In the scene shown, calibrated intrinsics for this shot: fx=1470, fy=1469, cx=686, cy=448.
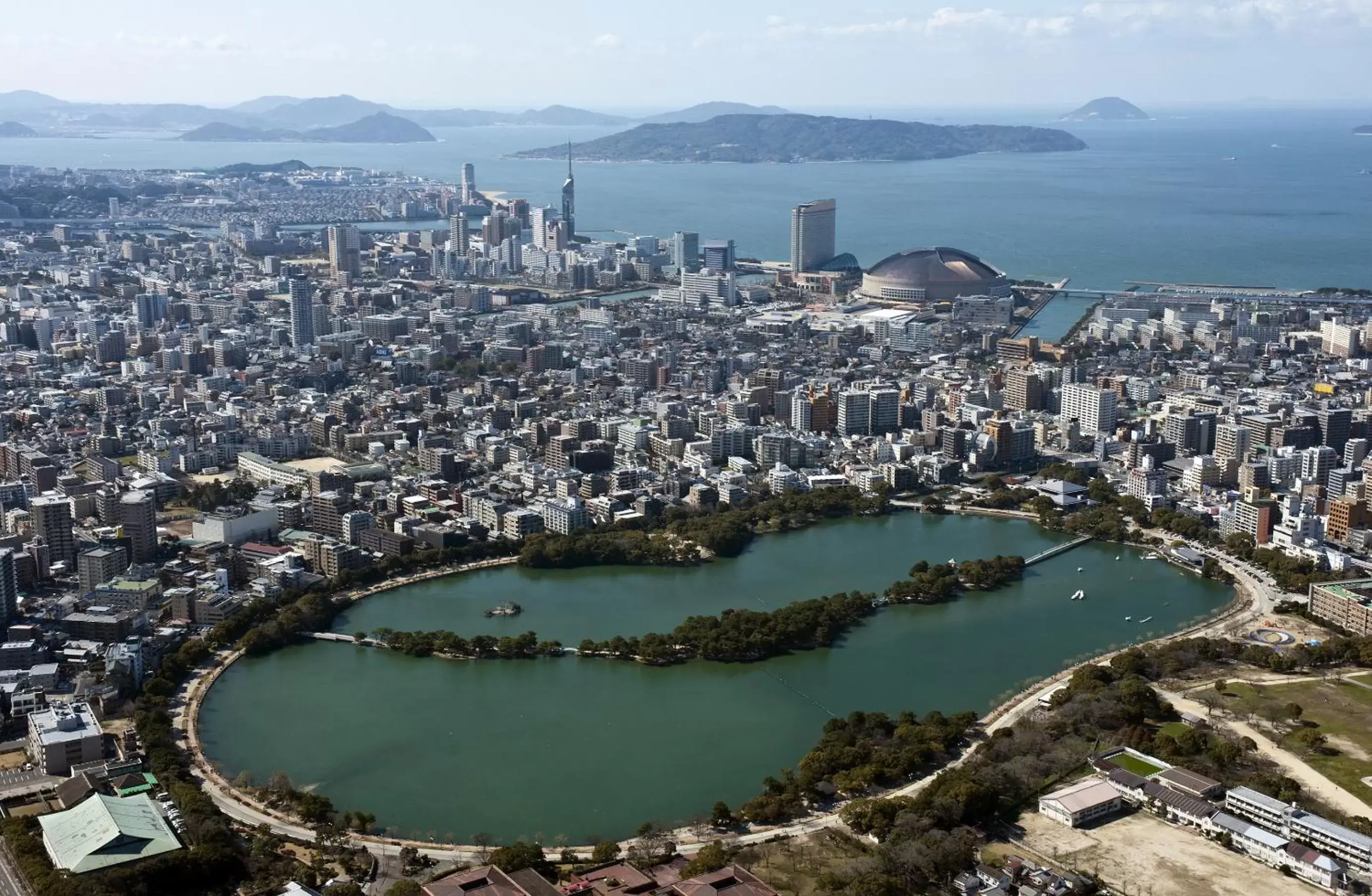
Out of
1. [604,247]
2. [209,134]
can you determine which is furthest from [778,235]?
[209,134]

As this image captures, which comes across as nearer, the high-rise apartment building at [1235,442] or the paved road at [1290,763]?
the paved road at [1290,763]

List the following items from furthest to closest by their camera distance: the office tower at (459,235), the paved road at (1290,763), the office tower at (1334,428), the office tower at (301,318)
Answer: the office tower at (459,235), the office tower at (301,318), the office tower at (1334,428), the paved road at (1290,763)

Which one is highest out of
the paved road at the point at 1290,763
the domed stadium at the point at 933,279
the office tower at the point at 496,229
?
the office tower at the point at 496,229

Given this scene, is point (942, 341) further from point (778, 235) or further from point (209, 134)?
point (209, 134)

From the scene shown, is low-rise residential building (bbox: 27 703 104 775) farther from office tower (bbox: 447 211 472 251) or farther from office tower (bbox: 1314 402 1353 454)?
office tower (bbox: 447 211 472 251)

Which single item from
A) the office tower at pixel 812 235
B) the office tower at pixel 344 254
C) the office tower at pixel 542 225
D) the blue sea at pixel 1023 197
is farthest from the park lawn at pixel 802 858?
the office tower at pixel 542 225

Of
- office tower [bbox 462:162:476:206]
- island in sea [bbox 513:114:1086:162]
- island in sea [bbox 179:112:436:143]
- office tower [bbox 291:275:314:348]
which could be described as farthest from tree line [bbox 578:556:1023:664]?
island in sea [bbox 179:112:436:143]

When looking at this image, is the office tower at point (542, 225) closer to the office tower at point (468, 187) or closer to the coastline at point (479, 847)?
the office tower at point (468, 187)

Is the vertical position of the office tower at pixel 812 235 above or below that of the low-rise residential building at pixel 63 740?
above
